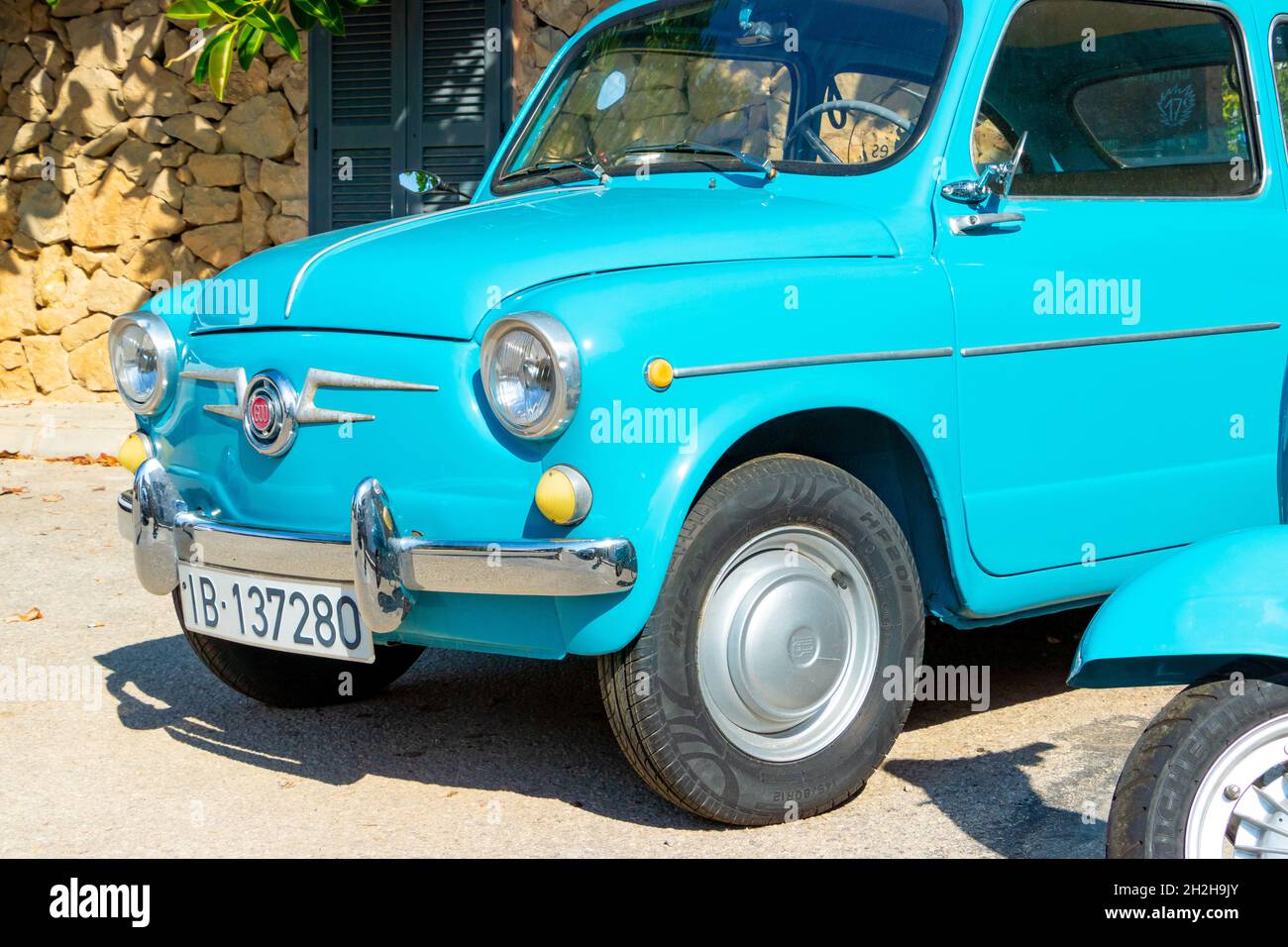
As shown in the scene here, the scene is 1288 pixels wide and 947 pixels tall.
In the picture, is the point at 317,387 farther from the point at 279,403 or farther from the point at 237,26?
the point at 237,26

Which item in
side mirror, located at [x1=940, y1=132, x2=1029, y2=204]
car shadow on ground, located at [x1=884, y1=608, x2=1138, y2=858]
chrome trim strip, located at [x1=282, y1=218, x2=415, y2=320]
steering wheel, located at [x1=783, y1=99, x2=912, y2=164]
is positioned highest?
steering wheel, located at [x1=783, y1=99, x2=912, y2=164]

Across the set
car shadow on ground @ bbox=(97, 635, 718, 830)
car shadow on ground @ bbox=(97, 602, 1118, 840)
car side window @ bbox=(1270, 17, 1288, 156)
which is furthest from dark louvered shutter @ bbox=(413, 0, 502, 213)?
car side window @ bbox=(1270, 17, 1288, 156)

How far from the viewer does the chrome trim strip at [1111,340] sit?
3.54 metres

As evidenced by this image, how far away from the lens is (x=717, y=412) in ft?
10.1

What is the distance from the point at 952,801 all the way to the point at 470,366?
56.7 inches

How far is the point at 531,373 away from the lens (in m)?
3.01

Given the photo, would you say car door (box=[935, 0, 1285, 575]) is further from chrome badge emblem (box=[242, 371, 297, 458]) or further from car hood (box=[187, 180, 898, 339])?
chrome badge emblem (box=[242, 371, 297, 458])

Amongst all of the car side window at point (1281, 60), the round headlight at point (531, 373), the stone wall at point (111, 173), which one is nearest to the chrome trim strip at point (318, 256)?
the round headlight at point (531, 373)

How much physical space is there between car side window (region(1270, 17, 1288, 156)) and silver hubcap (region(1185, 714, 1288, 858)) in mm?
2472

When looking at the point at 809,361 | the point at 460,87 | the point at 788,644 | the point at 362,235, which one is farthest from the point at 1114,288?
the point at 460,87

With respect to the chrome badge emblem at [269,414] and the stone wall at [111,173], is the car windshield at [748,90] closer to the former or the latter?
the chrome badge emblem at [269,414]

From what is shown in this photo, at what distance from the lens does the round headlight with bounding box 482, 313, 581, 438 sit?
2.95 m
